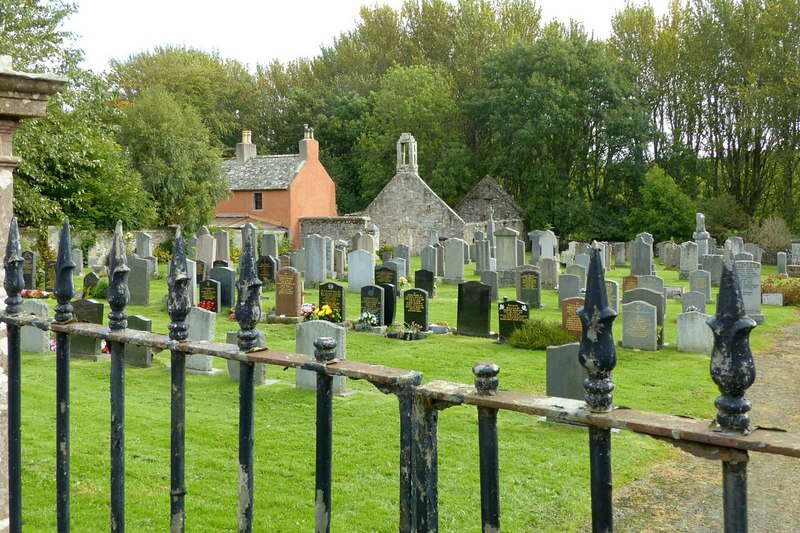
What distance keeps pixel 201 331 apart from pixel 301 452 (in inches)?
186

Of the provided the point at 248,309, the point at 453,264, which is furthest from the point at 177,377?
the point at 453,264

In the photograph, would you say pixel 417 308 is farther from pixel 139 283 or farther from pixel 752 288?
pixel 752 288

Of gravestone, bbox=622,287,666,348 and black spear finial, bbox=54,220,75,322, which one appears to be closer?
black spear finial, bbox=54,220,75,322

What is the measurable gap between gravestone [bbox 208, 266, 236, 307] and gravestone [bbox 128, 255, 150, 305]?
1.68 metres

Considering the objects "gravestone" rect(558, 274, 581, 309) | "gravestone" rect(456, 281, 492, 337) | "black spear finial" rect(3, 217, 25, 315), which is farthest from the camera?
"gravestone" rect(558, 274, 581, 309)

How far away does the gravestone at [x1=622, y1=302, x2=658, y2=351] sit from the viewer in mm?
14500

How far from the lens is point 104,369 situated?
40.2ft

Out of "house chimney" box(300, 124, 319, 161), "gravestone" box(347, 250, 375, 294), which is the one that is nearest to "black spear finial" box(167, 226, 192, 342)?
"gravestone" box(347, 250, 375, 294)

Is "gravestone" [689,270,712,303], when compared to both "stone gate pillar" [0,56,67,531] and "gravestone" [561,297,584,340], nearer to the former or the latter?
"gravestone" [561,297,584,340]

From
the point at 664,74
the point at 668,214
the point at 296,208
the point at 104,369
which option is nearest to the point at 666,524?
the point at 104,369

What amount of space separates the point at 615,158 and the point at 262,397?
38.5m

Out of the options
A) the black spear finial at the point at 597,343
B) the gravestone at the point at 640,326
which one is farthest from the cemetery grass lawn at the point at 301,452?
the black spear finial at the point at 597,343

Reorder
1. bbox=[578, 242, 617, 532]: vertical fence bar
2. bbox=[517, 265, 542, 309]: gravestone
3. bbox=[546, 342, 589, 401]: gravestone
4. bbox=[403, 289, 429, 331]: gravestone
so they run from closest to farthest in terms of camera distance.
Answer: bbox=[578, 242, 617, 532]: vertical fence bar < bbox=[546, 342, 589, 401]: gravestone < bbox=[403, 289, 429, 331]: gravestone < bbox=[517, 265, 542, 309]: gravestone

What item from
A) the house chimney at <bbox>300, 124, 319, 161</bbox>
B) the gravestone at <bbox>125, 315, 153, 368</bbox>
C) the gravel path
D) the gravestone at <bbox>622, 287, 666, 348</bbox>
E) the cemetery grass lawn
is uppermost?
the house chimney at <bbox>300, 124, 319, 161</bbox>
